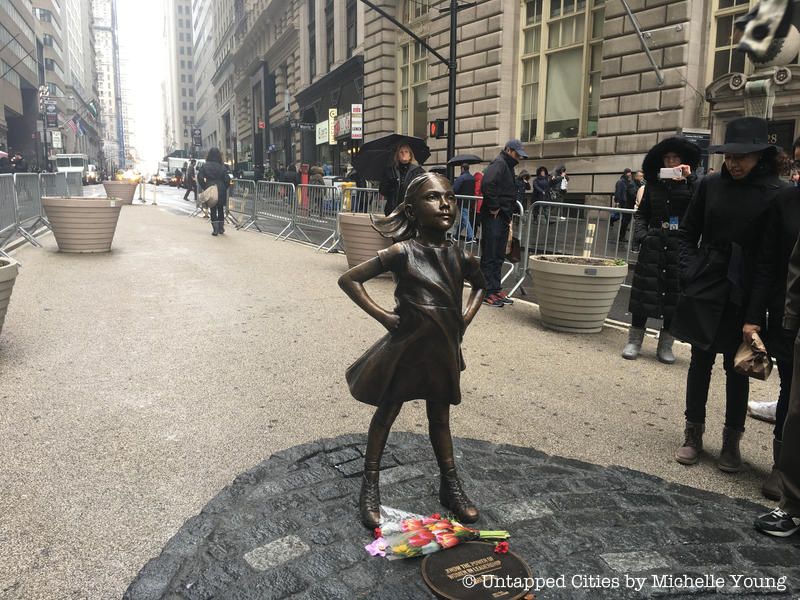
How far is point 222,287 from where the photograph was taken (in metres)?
9.13

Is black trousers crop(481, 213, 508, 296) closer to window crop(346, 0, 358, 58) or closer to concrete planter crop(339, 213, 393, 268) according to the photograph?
concrete planter crop(339, 213, 393, 268)

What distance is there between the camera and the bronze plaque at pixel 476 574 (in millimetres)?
2410

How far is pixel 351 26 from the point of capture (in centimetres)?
3186

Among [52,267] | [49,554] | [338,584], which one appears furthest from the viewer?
[52,267]

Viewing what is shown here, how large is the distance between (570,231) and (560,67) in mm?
12004

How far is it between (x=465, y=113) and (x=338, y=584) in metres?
21.1

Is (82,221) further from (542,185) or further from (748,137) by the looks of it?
(542,185)

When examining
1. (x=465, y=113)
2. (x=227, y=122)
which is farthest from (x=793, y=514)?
(x=227, y=122)

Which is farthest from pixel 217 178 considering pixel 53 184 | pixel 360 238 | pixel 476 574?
pixel 476 574

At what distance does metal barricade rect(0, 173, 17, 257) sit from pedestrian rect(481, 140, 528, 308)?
8.92 m

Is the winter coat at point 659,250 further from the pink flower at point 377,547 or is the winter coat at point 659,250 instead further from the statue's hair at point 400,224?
the pink flower at point 377,547

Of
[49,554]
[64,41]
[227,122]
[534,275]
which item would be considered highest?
[64,41]

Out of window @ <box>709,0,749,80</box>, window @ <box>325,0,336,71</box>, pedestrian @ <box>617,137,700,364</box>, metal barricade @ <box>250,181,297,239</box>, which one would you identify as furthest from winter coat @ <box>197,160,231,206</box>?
window @ <box>325,0,336,71</box>

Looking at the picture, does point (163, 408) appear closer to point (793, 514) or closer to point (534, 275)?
point (793, 514)
